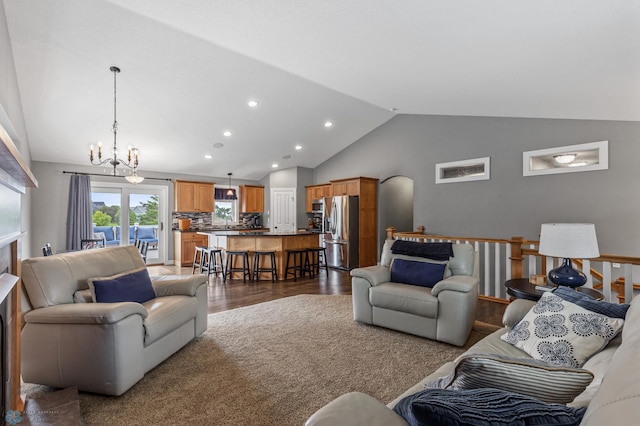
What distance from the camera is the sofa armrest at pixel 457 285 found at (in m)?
2.88

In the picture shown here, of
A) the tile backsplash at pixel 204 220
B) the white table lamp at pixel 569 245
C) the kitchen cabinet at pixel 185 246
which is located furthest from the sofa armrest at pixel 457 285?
the tile backsplash at pixel 204 220

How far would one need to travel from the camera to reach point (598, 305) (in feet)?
5.62

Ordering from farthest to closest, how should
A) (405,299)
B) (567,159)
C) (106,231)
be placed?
(106,231) < (567,159) < (405,299)

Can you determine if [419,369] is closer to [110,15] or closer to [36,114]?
[110,15]

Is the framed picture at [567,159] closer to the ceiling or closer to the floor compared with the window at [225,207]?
closer to the ceiling

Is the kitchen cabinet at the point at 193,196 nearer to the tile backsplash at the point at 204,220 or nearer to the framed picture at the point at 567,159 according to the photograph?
the tile backsplash at the point at 204,220

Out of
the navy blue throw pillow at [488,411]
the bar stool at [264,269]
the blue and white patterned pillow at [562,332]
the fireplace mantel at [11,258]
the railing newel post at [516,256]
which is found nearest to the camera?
the navy blue throw pillow at [488,411]

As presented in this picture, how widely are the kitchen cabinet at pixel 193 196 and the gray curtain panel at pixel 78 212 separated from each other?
186cm

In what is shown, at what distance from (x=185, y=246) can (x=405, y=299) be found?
6.31 metres

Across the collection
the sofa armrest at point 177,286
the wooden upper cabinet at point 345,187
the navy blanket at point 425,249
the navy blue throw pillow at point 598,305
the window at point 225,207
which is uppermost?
→ the wooden upper cabinet at point 345,187

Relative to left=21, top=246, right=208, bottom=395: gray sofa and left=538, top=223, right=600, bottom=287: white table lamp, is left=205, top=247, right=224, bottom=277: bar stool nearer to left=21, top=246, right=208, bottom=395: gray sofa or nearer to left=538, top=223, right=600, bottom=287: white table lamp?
left=21, top=246, right=208, bottom=395: gray sofa

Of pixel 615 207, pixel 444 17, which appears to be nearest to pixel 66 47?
pixel 444 17

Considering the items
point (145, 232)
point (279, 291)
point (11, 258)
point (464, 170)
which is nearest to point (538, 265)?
point (464, 170)

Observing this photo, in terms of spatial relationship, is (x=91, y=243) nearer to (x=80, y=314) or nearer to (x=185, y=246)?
(x=185, y=246)
